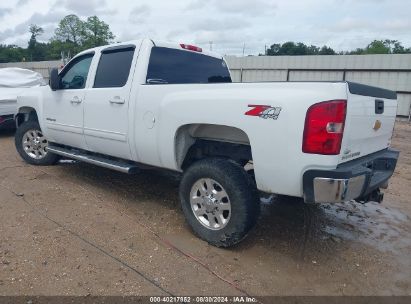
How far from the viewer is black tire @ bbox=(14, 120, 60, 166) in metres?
5.91

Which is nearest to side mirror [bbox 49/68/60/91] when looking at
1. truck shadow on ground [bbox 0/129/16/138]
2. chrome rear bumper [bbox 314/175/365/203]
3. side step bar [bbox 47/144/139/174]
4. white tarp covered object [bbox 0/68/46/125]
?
side step bar [bbox 47/144/139/174]

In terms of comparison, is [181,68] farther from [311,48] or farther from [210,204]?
[311,48]

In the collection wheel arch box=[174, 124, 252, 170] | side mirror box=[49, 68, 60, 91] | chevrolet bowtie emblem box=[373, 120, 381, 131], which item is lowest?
wheel arch box=[174, 124, 252, 170]

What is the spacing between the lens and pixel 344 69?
1650 cm

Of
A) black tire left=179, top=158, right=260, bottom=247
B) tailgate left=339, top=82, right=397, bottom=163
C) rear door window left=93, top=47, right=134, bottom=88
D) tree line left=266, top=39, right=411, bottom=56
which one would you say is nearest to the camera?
tailgate left=339, top=82, right=397, bottom=163

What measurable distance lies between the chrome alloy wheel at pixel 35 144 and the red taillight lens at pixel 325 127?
462cm

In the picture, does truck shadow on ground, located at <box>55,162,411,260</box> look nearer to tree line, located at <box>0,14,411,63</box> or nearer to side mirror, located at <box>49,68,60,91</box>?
side mirror, located at <box>49,68,60,91</box>

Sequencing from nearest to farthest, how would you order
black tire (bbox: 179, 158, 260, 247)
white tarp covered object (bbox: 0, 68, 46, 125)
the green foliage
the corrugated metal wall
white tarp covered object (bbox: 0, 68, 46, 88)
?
black tire (bbox: 179, 158, 260, 247)
white tarp covered object (bbox: 0, 68, 46, 125)
white tarp covered object (bbox: 0, 68, 46, 88)
the corrugated metal wall
the green foliage

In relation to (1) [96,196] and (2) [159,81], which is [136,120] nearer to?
(2) [159,81]

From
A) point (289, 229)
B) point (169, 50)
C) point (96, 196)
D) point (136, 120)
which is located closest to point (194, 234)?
point (289, 229)

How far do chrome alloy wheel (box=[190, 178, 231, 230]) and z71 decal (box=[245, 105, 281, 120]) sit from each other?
31.6 inches

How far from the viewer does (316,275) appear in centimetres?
309

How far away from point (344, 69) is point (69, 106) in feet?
47.8

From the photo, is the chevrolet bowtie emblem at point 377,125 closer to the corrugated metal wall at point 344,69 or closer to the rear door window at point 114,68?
the rear door window at point 114,68
